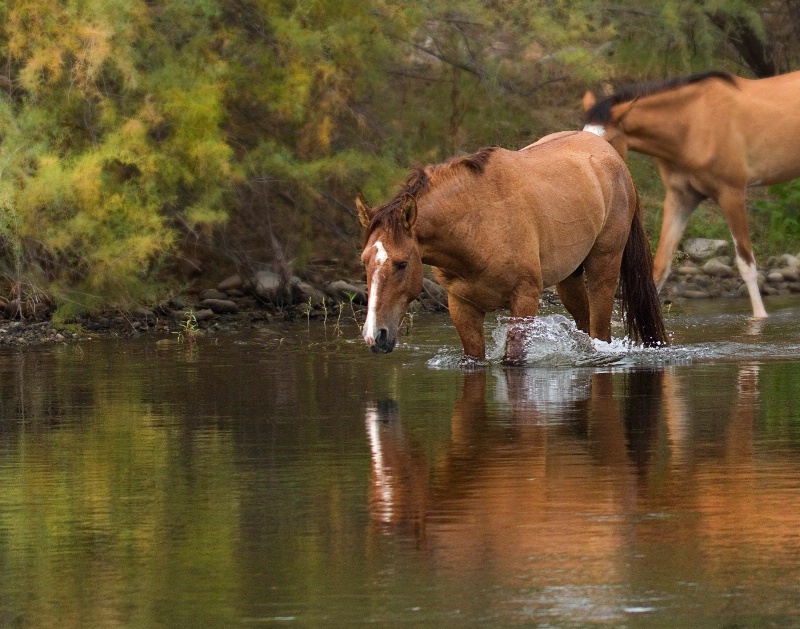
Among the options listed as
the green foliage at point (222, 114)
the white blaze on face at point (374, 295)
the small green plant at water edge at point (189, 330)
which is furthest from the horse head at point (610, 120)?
the white blaze on face at point (374, 295)

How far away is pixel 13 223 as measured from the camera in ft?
50.2

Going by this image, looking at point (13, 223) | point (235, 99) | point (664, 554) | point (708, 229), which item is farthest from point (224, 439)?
point (708, 229)

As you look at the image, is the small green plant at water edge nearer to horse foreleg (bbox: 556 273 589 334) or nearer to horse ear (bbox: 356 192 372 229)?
horse foreleg (bbox: 556 273 589 334)

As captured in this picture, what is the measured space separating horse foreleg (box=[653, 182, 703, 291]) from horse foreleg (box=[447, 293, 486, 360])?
495cm

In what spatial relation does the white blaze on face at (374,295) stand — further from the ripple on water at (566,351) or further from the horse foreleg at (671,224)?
the horse foreleg at (671,224)

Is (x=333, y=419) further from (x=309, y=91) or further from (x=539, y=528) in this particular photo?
(x=309, y=91)

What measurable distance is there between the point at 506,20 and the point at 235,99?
150 inches

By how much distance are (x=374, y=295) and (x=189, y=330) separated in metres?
5.07

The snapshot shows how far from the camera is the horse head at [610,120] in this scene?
16.2m

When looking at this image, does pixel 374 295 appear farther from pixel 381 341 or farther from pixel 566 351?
pixel 566 351

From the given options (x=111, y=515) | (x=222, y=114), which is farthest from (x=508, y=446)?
(x=222, y=114)

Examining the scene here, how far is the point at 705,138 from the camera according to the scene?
16.6 metres

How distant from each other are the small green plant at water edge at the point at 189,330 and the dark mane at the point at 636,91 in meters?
4.11

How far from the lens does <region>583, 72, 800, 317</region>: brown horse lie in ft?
53.5
